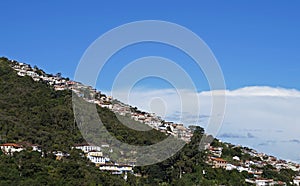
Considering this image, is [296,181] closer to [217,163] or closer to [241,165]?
[241,165]

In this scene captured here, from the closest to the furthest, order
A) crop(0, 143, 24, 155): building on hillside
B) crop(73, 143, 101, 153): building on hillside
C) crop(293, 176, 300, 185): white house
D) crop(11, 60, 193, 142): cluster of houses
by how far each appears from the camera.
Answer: crop(0, 143, 24, 155): building on hillside
crop(73, 143, 101, 153): building on hillside
crop(293, 176, 300, 185): white house
crop(11, 60, 193, 142): cluster of houses

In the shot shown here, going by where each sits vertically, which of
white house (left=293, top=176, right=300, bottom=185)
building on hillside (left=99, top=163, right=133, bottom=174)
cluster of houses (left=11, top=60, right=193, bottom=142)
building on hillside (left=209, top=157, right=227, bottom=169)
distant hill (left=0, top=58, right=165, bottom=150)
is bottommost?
building on hillside (left=99, top=163, right=133, bottom=174)

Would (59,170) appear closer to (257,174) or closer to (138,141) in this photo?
(138,141)

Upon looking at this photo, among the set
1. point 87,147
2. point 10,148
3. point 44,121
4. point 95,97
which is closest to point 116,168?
point 87,147

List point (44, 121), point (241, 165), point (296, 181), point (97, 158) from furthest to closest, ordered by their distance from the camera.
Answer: point (241, 165) → point (296, 181) → point (44, 121) → point (97, 158)

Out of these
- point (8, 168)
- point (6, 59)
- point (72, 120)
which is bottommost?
point (8, 168)

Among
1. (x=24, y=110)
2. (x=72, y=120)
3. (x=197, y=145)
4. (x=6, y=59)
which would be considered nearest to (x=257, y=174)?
(x=197, y=145)

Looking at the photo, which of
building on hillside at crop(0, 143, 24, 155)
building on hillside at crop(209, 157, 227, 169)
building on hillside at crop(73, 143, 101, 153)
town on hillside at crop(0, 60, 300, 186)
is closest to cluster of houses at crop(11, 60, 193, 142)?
town on hillside at crop(0, 60, 300, 186)

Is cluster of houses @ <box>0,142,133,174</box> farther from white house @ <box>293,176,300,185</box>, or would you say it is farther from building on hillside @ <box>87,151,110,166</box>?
white house @ <box>293,176,300,185</box>
